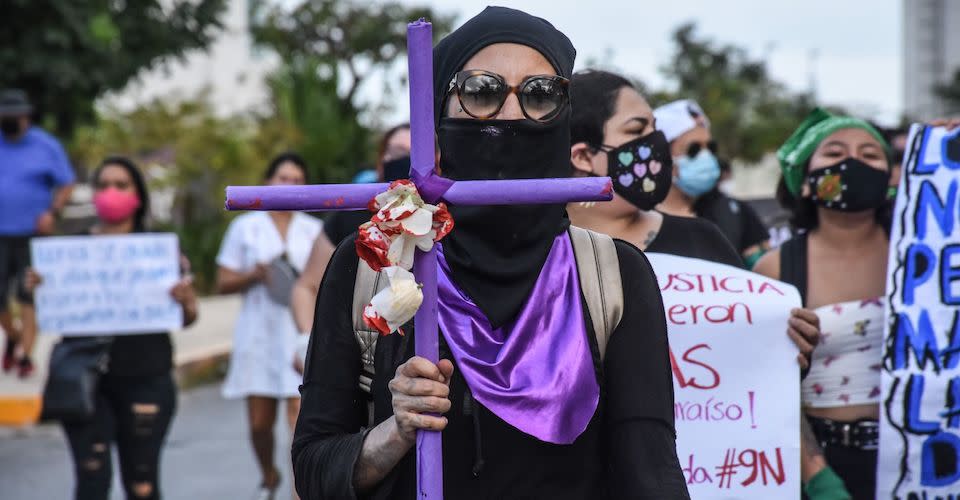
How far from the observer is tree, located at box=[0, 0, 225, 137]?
14852mm

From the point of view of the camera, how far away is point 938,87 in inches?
1970

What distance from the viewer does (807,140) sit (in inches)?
175

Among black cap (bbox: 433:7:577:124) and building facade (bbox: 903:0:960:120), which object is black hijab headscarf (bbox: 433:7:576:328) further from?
building facade (bbox: 903:0:960:120)

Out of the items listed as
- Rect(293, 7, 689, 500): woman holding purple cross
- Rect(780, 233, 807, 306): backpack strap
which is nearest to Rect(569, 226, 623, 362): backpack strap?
Rect(293, 7, 689, 500): woman holding purple cross

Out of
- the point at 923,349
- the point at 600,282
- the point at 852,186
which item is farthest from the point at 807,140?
the point at 600,282

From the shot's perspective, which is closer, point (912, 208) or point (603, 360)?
point (603, 360)

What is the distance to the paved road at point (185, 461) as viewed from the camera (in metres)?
7.79

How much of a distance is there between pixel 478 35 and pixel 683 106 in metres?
3.46

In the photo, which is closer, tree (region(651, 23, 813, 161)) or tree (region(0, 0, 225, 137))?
tree (region(0, 0, 225, 137))

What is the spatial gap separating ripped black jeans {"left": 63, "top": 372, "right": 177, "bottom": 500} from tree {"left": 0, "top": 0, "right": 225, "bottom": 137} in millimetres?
9778

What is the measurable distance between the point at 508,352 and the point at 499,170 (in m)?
0.34

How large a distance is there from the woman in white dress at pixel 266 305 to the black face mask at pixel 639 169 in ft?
11.9

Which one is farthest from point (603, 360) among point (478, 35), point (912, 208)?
point (912, 208)

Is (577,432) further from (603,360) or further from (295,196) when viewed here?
(295,196)
